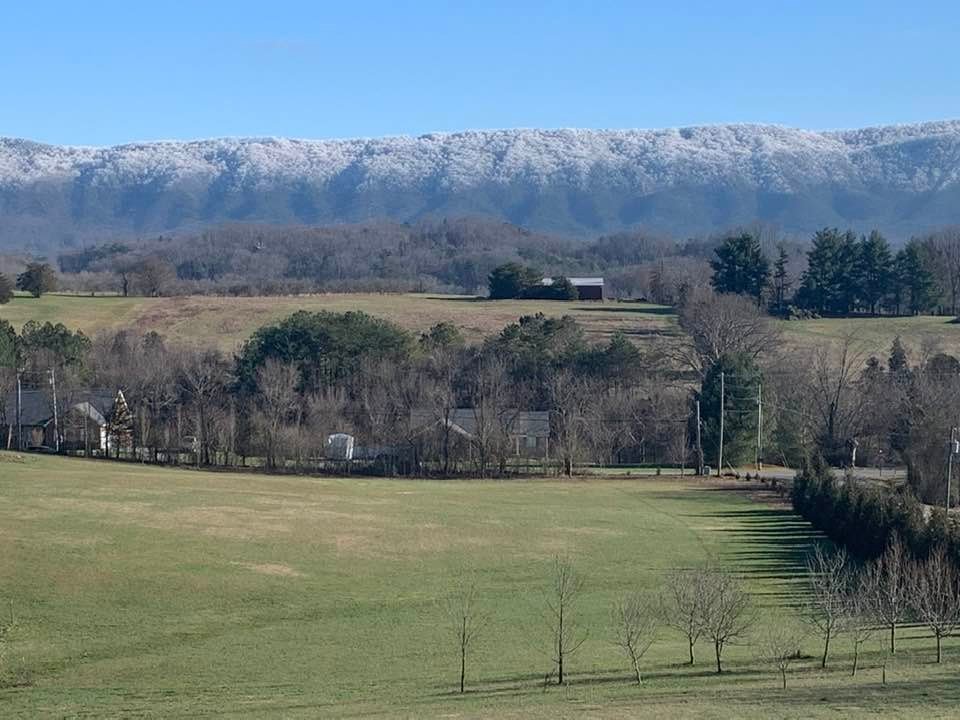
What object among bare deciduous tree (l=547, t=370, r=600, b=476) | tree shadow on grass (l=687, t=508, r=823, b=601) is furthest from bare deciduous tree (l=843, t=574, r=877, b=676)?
bare deciduous tree (l=547, t=370, r=600, b=476)

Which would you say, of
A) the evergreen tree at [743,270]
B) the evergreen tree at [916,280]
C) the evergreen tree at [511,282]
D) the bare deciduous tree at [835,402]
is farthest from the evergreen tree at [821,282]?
the evergreen tree at [511,282]

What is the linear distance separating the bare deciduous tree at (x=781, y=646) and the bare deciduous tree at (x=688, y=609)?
1.51 m

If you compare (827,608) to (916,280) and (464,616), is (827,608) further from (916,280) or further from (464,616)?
(916,280)

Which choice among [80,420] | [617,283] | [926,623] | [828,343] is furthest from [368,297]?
[926,623]

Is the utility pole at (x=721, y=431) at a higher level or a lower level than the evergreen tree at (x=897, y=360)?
lower

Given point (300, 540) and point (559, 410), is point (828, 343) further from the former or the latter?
point (300, 540)

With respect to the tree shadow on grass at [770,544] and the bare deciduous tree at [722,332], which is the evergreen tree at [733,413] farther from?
the tree shadow on grass at [770,544]

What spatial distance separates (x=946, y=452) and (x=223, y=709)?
37.7 meters

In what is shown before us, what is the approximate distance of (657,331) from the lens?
10838 cm

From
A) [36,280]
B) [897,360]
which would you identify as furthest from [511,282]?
[897,360]

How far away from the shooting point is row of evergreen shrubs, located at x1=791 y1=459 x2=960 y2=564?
39031mm

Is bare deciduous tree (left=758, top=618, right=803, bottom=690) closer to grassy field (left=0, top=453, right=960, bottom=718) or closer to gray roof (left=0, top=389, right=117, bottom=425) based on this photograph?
grassy field (left=0, top=453, right=960, bottom=718)

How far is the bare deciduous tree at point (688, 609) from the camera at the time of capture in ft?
103

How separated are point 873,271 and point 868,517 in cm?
7378
